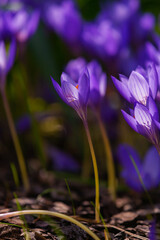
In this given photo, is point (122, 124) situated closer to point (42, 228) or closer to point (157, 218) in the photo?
point (157, 218)

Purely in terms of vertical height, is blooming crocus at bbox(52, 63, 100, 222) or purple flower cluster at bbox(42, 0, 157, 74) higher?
purple flower cluster at bbox(42, 0, 157, 74)

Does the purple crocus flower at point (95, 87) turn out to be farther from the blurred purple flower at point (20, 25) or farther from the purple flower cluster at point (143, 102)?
the blurred purple flower at point (20, 25)

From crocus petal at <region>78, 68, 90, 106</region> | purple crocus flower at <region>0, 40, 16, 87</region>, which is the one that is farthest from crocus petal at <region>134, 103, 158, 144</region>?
purple crocus flower at <region>0, 40, 16, 87</region>

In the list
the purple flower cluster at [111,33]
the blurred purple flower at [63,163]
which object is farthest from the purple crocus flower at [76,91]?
the blurred purple flower at [63,163]

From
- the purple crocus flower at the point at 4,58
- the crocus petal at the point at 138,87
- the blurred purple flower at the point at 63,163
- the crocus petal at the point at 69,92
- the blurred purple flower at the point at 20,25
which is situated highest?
the blurred purple flower at the point at 20,25

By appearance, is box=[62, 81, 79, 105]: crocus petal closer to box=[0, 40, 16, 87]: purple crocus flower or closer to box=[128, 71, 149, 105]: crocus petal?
box=[128, 71, 149, 105]: crocus petal

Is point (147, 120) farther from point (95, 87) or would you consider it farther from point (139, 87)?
point (95, 87)
